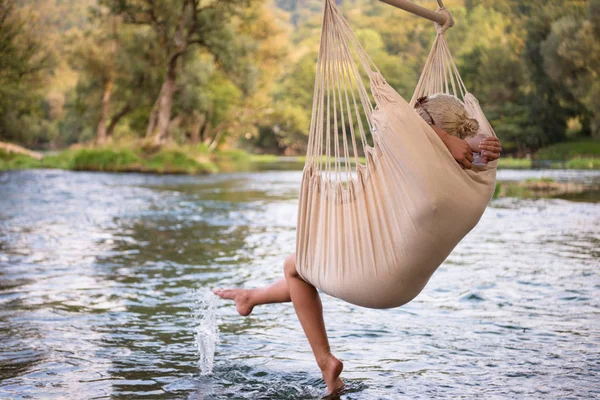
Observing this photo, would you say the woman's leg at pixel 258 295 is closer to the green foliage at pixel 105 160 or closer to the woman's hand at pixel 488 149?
the woman's hand at pixel 488 149

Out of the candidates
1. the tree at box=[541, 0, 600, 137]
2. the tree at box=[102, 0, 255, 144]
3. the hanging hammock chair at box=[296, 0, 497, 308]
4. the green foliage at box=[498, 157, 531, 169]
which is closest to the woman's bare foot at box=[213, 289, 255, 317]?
the hanging hammock chair at box=[296, 0, 497, 308]

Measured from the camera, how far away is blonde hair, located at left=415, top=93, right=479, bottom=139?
2.70 meters

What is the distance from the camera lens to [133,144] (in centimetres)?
2839

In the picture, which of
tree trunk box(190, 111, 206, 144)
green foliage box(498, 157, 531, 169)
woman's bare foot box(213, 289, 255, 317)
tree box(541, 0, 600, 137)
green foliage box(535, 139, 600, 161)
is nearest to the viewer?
woman's bare foot box(213, 289, 255, 317)

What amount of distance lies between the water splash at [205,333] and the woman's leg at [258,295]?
0.27 meters

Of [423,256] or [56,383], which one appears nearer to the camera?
[423,256]

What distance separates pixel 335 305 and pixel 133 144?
24.4m

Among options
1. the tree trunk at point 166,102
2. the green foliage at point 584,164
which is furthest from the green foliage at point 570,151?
the tree trunk at point 166,102

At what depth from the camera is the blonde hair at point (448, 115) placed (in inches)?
106

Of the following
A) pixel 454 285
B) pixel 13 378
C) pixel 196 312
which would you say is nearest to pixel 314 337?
pixel 13 378

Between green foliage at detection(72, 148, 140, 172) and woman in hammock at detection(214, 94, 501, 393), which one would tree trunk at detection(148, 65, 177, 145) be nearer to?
green foliage at detection(72, 148, 140, 172)

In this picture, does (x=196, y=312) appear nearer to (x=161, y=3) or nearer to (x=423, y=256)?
(x=423, y=256)

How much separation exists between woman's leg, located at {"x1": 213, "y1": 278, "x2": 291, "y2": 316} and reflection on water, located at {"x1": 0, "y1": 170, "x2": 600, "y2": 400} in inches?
10.6

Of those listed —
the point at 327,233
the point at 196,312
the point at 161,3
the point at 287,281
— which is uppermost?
the point at 161,3
